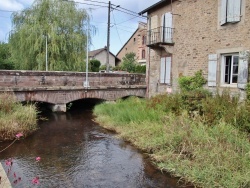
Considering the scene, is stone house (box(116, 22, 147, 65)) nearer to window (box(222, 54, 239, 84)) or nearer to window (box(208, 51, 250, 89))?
window (box(208, 51, 250, 89))

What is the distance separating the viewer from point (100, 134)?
28.6 ft

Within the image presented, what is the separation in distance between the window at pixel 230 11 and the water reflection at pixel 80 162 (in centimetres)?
645

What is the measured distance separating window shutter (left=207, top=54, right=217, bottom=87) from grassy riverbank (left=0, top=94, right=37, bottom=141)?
7.52 metres

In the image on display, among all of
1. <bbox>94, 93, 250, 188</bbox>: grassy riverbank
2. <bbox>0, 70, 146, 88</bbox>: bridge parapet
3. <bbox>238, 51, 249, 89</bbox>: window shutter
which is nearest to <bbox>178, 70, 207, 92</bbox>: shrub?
<bbox>238, 51, 249, 89</bbox>: window shutter

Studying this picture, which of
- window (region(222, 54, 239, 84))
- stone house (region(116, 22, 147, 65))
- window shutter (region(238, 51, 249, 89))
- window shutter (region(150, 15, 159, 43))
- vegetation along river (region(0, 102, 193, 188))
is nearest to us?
vegetation along river (region(0, 102, 193, 188))

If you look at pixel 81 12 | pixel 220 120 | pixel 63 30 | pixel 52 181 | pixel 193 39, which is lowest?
pixel 52 181

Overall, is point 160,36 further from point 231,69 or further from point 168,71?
point 231,69

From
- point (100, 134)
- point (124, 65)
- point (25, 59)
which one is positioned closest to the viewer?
point (100, 134)

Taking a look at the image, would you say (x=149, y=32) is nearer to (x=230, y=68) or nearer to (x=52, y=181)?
(x=230, y=68)

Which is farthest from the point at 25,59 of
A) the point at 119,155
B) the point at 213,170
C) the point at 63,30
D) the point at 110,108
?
the point at 213,170

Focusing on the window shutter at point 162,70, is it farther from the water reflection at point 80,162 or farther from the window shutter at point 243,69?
the water reflection at point 80,162

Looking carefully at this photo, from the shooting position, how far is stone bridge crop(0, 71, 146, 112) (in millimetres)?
11219

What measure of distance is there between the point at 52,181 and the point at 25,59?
1324 cm

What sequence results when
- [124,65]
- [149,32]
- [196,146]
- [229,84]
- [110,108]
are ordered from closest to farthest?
1. [196,146]
2. [229,84]
3. [110,108]
4. [149,32]
5. [124,65]
